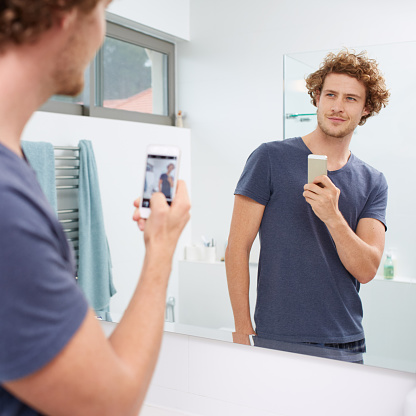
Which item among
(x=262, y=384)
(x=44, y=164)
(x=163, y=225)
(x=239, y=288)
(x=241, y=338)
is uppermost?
(x=44, y=164)

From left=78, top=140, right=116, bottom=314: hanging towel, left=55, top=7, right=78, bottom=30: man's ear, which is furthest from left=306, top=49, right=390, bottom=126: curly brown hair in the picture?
left=55, top=7, right=78, bottom=30: man's ear

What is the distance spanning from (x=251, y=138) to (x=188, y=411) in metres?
0.77

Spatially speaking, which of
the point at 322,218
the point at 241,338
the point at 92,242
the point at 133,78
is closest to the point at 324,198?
the point at 322,218

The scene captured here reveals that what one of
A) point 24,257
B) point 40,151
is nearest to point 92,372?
point 24,257

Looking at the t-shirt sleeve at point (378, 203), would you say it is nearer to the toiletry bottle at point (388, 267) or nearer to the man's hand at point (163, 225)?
the toiletry bottle at point (388, 267)

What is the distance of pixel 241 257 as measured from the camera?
4.54ft

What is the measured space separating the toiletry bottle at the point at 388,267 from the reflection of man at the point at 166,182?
0.62m

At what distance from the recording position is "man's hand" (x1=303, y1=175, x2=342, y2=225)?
1.25m

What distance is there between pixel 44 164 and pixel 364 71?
0.90 metres

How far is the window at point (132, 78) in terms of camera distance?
1439 mm

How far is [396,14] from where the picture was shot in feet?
3.87

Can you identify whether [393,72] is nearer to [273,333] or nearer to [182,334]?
[273,333]

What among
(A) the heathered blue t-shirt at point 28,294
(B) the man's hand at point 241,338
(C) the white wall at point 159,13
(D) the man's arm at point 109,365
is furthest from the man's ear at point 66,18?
(B) the man's hand at point 241,338

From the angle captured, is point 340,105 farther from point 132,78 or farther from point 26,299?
point 26,299
